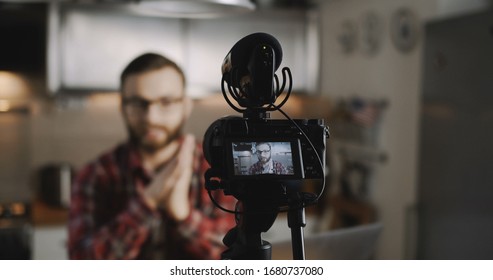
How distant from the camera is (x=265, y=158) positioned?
702 mm

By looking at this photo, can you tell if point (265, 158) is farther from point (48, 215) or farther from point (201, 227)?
point (48, 215)

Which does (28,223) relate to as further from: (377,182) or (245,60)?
Result: (245,60)

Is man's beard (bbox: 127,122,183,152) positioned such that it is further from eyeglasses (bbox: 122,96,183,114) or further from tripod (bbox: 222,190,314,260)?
tripod (bbox: 222,190,314,260)

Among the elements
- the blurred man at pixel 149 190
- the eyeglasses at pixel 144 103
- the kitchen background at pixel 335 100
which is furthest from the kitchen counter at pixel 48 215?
the eyeglasses at pixel 144 103

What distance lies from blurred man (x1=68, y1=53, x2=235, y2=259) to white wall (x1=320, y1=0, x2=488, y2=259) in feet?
3.19

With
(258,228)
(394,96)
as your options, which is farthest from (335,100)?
(258,228)

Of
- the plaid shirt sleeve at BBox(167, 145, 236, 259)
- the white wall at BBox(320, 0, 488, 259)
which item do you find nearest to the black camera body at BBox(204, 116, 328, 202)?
the plaid shirt sleeve at BBox(167, 145, 236, 259)

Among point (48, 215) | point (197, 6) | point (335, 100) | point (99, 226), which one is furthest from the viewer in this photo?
point (335, 100)

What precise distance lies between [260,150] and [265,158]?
0.04ft

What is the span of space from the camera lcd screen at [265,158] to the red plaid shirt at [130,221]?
94 centimetres

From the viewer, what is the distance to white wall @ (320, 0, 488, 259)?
2.20m
